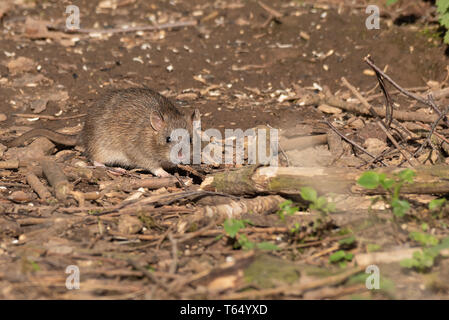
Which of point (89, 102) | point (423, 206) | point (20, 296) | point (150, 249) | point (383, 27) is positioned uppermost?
point (383, 27)

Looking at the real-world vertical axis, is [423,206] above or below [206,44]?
below

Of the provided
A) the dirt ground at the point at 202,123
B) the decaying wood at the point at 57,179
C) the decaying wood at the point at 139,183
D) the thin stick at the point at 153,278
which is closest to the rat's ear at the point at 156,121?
the dirt ground at the point at 202,123

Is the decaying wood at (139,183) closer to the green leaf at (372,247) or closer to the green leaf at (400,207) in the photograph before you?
the green leaf at (372,247)

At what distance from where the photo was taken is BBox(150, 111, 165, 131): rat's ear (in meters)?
5.76

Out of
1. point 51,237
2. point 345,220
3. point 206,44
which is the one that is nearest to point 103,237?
point 51,237

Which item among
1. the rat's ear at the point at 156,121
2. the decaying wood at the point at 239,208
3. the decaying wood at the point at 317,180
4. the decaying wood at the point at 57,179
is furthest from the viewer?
the rat's ear at the point at 156,121

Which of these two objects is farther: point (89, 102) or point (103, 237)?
point (89, 102)

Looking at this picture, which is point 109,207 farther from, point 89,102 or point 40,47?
point 40,47

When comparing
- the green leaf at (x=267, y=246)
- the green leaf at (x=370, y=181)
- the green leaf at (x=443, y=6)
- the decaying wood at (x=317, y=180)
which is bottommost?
the green leaf at (x=267, y=246)

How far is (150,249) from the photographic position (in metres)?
3.95

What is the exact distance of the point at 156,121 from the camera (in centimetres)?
583

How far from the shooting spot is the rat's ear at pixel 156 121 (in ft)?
18.9

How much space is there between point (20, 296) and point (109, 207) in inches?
52.8

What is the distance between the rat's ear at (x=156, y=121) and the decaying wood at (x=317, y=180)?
1.49 m
